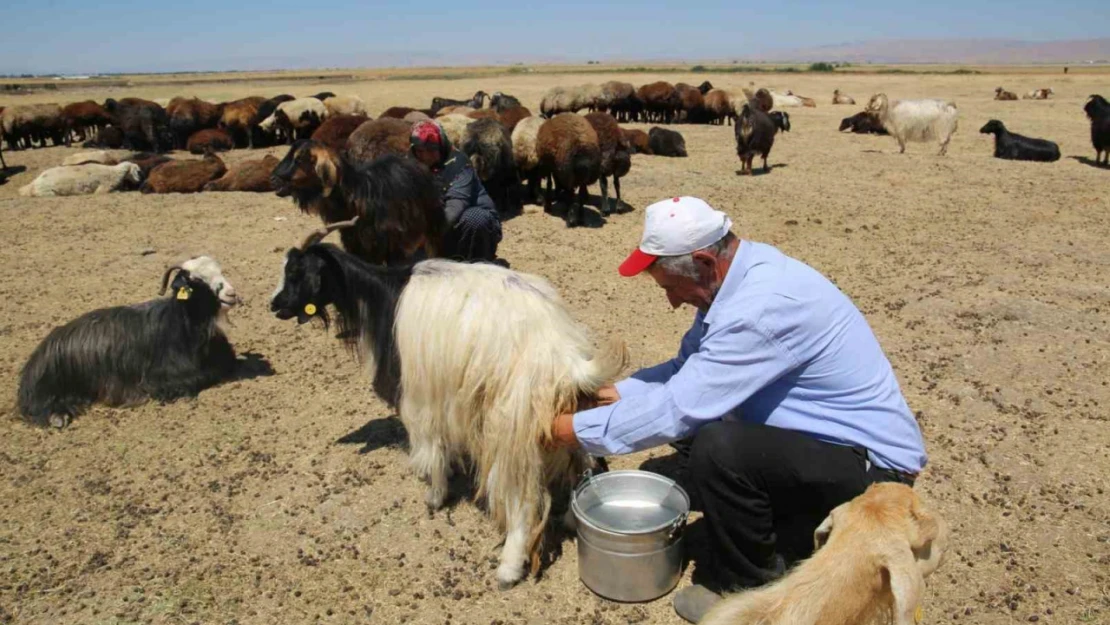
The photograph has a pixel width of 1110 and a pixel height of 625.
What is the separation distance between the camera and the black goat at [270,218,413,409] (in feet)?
12.1

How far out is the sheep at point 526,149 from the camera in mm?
10359

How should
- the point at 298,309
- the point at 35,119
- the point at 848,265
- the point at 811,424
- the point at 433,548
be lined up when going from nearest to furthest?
1. the point at 811,424
2. the point at 433,548
3. the point at 298,309
4. the point at 848,265
5. the point at 35,119

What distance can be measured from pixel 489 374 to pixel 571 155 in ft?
21.8

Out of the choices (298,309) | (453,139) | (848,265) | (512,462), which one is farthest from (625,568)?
(453,139)

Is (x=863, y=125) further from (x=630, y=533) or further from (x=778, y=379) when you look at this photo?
(x=630, y=533)

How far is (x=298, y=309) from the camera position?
3.84 metres

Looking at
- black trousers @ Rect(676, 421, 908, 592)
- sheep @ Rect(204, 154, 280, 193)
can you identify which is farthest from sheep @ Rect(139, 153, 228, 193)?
black trousers @ Rect(676, 421, 908, 592)

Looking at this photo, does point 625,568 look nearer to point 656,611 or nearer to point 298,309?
point 656,611

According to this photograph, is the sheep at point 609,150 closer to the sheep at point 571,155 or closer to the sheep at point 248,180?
the sheep at point 571,155

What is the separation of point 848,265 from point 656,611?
5.58 m

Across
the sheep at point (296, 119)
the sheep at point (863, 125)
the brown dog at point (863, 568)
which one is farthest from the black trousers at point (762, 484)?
the sheep at point (296, 119)

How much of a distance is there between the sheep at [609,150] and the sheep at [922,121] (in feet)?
27.4

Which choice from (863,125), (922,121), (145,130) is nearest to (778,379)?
(922,121)

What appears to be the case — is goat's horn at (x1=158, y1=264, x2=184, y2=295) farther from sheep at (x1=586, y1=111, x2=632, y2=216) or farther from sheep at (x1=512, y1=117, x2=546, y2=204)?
sheep at (x1=586, y1=111, x2=632, y2=216)
